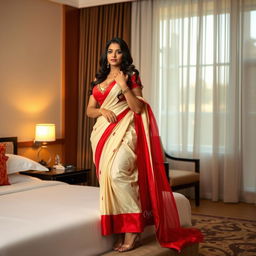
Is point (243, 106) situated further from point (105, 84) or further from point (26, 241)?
point (26, 241)

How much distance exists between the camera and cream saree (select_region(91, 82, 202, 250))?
2.85 meters

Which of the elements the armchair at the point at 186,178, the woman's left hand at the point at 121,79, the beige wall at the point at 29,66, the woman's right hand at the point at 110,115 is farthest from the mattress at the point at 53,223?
the beige wall at the point at 29,66

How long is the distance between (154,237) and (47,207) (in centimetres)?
70

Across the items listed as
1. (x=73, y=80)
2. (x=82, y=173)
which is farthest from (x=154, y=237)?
(x=73, y=80)

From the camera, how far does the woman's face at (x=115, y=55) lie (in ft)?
9.92

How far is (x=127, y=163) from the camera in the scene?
9.40 feet

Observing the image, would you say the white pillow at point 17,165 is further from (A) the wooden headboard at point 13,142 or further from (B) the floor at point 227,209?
(B) the floor at point 227,209

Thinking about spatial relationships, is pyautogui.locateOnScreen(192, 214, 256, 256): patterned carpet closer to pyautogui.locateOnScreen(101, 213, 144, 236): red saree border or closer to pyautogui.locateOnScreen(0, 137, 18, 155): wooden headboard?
pyautogui.locateOnScreen(101, 213, 144, 236): red saree border

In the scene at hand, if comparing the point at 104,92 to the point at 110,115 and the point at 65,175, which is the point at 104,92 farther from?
the point at 65,175

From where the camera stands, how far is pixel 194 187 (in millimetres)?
6023

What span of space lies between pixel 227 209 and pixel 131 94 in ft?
9.71

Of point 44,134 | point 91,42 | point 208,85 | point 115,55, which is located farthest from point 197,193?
point 115,55

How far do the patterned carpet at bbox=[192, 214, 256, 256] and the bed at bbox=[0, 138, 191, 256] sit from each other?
49cm

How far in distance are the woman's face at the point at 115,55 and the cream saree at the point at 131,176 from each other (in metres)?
0.13
